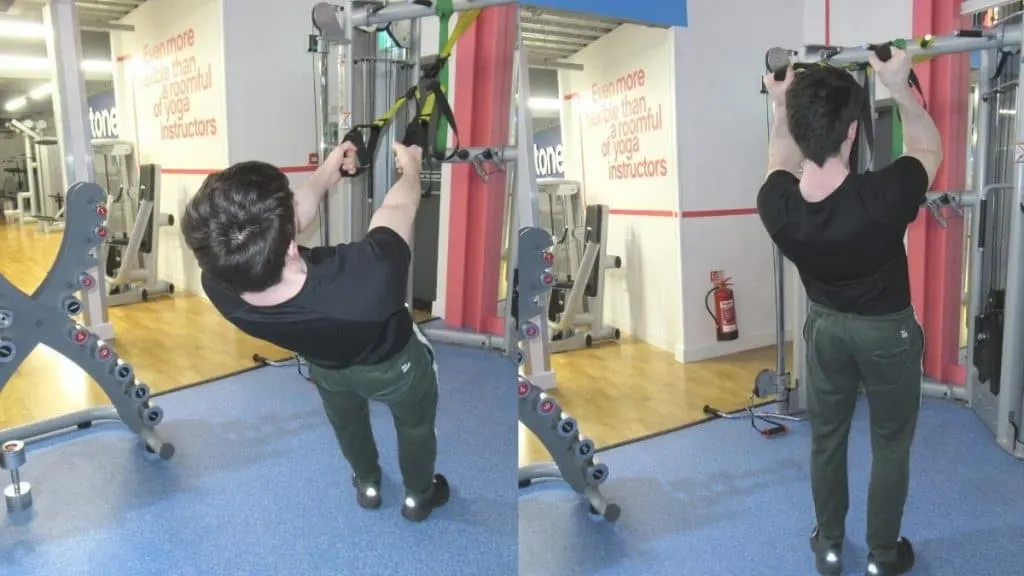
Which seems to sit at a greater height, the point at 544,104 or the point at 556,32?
the point at 556,32

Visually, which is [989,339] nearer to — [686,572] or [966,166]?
[966,166]

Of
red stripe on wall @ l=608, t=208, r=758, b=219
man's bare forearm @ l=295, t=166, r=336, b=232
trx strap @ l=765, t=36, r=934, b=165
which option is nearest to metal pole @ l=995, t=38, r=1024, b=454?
trx strap @ l=765, t=36, r=934, b=165

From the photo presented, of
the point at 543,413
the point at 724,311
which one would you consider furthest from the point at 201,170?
the point at 724,311

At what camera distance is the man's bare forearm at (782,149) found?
1.64 meters

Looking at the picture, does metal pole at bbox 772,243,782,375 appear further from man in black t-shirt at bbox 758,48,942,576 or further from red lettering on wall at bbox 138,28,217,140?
red lettering on wall at bbox 138,28,217,140

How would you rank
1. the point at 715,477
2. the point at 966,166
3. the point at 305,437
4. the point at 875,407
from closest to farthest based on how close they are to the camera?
the point at 875,407 < the point at 715,477 < the point at 305,437 < the point at 966,166

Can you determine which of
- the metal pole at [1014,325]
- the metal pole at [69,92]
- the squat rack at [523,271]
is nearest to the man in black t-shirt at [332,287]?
the squat rack at [523,271]

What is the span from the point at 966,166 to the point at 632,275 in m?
2.31

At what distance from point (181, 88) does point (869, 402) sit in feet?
7.59

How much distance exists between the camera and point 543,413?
115 cm

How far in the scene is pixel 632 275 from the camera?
5.22ft

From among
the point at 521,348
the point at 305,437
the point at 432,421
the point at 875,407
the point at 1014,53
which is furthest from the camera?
the point at 1014,53

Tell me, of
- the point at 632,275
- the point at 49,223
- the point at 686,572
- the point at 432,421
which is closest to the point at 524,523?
the point at 432,421

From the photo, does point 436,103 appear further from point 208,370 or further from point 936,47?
point 936,47
